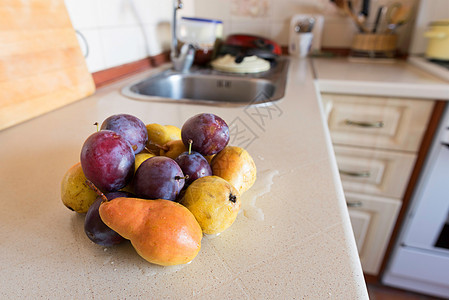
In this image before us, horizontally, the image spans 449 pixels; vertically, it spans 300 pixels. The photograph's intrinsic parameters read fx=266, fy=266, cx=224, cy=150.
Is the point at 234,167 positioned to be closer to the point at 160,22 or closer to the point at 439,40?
the point at 160,22

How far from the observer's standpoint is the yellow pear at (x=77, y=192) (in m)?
0.28

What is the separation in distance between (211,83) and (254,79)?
0.18m

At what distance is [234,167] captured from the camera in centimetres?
32

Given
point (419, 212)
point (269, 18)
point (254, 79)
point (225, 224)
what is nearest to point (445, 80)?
point (419, 212)

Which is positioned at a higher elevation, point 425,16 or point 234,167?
point 425,16

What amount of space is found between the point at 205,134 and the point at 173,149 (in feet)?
0.16

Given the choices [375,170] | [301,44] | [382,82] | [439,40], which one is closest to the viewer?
[382,82]

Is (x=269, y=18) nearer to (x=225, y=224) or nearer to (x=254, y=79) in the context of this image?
(x=254, y=79)

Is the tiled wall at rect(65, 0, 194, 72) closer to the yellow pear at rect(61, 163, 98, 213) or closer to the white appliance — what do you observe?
the yellow pear at rect(61, 163, 98, 213)

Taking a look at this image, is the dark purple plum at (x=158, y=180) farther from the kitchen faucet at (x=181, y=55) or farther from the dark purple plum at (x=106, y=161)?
the kitchen faucet at (x=181, y=55)

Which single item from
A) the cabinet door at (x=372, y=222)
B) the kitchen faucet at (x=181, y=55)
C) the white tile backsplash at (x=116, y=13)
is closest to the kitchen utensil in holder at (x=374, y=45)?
the cabinet door at (x=372, y=222)

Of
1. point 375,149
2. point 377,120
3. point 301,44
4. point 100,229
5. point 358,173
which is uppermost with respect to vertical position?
point 301,44

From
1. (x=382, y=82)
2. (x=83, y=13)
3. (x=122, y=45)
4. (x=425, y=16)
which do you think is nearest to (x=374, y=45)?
(x=425, y=16)

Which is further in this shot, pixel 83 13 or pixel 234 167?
pixel 83 13
